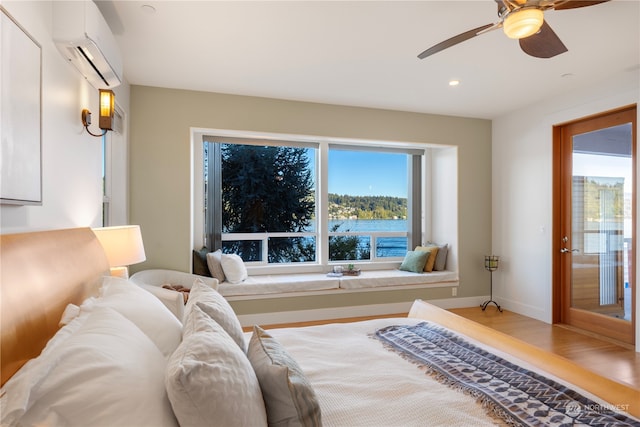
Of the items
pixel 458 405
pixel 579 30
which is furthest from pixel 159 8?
pixel 579 30

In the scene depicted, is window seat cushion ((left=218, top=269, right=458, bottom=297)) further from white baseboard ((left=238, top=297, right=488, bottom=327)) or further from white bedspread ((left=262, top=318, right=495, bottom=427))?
white bedspread ((left=262, top=318, right=495, bottom=427))

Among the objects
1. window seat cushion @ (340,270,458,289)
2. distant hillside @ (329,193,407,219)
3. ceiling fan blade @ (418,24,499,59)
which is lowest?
window seat cushion @ (340,270,458,289)

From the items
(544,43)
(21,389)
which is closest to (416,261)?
(544,43)

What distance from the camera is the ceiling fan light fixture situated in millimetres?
1800

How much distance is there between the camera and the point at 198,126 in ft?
13.1

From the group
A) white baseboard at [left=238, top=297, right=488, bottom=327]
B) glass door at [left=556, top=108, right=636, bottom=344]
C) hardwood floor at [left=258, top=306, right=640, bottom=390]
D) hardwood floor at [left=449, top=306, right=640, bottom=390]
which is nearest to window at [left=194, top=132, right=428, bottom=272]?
white baseboard at [left=238, top=297, right=488, bottom=327]

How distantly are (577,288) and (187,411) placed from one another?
180 inches

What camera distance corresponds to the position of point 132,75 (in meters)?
3.53

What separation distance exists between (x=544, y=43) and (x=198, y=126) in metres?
3.26

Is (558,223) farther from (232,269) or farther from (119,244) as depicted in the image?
(119,244)

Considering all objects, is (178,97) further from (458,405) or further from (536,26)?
(458,405)

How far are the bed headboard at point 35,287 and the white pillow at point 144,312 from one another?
5.7 inches

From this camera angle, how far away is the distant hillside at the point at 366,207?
202 inches

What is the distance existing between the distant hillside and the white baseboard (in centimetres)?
131
